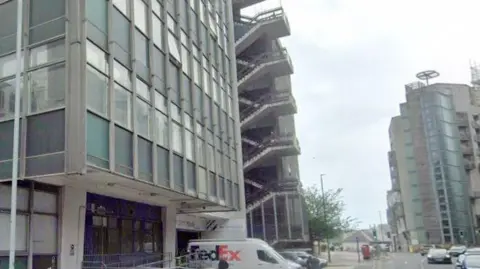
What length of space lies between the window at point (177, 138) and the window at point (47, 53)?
20.6 ft

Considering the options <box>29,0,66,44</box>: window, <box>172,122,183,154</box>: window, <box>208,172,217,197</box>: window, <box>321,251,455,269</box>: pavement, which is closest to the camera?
<box>29,0,66,44</box>: window

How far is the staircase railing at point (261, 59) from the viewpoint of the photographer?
46406 millimetres

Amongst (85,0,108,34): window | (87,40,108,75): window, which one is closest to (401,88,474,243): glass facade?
(85,0,108,34): window

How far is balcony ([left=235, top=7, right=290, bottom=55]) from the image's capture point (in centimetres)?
4622

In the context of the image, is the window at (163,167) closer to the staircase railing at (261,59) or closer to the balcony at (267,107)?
the balcony at (267,107)

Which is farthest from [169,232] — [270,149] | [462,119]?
[462,119]

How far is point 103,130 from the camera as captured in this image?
48.8 ft

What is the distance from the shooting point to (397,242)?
114938mm

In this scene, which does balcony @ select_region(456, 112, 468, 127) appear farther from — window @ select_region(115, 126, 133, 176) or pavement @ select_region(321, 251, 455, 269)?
window @ select_region(115, 126, 133, 176)

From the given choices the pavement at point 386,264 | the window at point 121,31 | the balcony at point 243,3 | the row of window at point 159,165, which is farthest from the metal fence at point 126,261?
the balcony at point 243,3

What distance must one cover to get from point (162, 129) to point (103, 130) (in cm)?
425

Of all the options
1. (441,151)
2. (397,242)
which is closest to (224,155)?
(441,151)

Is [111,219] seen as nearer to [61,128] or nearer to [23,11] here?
[61,128]

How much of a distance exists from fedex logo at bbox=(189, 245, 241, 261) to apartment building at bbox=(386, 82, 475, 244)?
74806 mm
